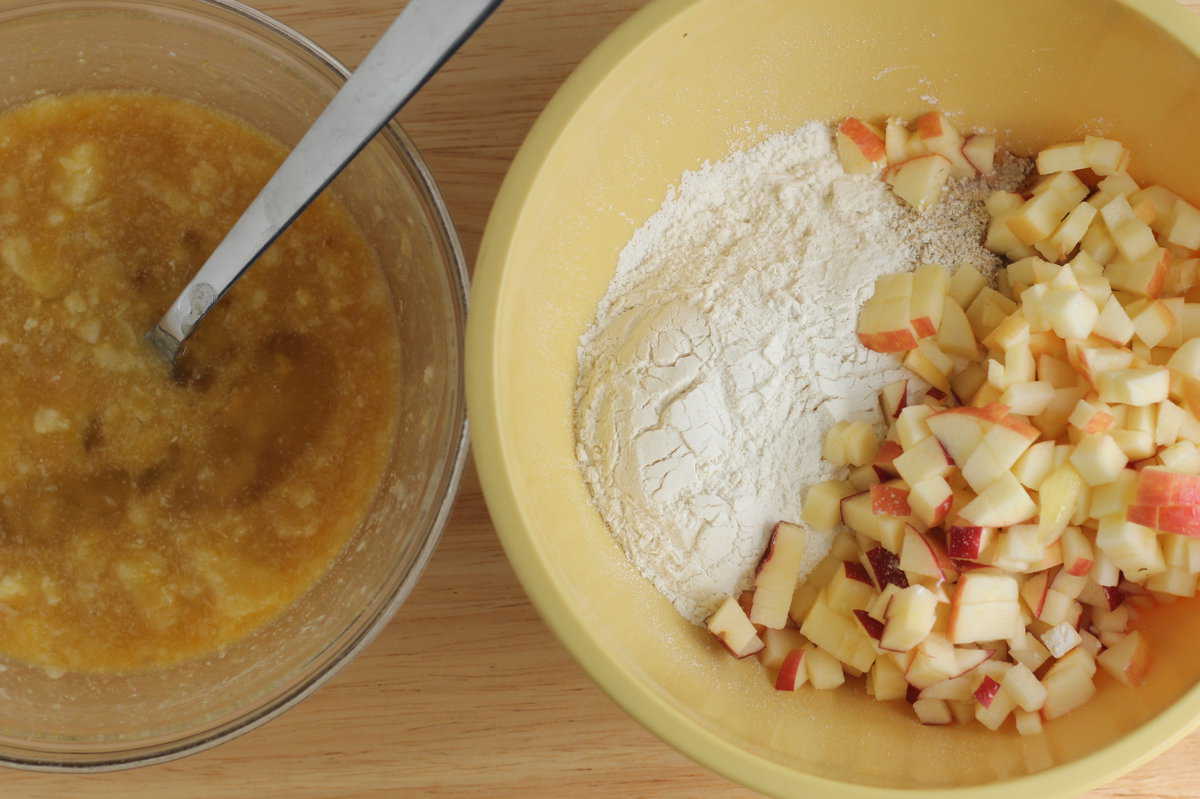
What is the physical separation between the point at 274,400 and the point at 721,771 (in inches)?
27.6

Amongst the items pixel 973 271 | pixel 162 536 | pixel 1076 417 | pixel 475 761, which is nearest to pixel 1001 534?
pixel 1076 417

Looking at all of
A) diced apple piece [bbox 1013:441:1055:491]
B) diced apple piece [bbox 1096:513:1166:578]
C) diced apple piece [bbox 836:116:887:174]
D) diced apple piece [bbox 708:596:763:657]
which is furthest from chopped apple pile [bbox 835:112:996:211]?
diced apple piece [bbox 708:596:763:657]

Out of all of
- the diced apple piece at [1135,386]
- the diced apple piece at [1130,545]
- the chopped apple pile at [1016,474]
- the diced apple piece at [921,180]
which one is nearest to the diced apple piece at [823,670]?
the chopped apple pile at [1016,474]

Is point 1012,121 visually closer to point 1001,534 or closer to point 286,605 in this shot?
Answer: point 1001,534

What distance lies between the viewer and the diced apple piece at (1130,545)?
3.55 ft

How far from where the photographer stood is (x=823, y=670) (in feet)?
3.92

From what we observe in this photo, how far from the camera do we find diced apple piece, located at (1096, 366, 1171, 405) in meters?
1.07

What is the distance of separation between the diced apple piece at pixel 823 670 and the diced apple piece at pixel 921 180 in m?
0.55

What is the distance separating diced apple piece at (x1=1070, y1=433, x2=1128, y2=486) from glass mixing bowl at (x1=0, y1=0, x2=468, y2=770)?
28.4 inches

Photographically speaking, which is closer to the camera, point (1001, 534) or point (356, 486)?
point (1001, 534)

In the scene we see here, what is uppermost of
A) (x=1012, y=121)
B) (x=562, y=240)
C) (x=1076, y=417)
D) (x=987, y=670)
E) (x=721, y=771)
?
(x=1012, y=121)

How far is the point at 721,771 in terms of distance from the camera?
1053 mm

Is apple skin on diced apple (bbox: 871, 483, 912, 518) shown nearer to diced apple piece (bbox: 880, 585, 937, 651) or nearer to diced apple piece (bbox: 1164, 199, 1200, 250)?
diced apple piece (bbox: 880, 585, 937, 651)

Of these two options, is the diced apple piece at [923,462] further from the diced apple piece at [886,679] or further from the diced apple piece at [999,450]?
the diced apple piece at [886,679]
